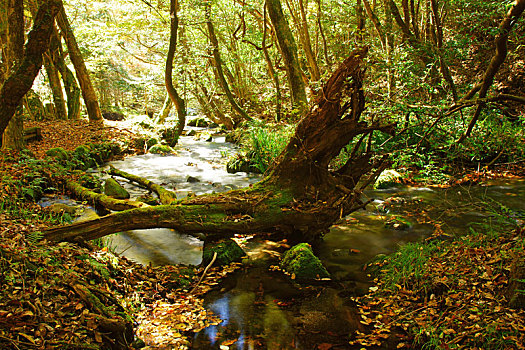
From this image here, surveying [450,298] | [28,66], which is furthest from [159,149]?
[450,298]

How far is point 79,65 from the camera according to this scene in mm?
13766

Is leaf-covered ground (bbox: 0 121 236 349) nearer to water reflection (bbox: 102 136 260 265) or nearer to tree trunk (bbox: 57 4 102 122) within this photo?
water reflection (bbox: 102 136 260 265)

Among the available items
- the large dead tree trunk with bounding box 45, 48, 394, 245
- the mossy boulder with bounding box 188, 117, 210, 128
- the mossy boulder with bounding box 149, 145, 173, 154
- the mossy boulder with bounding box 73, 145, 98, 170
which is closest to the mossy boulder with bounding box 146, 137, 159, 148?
the mossy boulder with bounding box 149, 145, 173, 154

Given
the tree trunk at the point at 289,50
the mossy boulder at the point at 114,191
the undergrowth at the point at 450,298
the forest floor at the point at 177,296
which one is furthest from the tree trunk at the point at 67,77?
the undergrowth at the point at 450,298

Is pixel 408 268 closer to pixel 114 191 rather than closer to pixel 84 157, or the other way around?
pixel 114 191

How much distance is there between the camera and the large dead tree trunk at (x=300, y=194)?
177 inches

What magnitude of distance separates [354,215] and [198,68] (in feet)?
37.5

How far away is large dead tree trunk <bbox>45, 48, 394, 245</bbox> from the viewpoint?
449 centimetres

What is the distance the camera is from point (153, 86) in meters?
18.3

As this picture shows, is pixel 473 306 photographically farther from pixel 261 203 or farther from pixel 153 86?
pixel 153 86

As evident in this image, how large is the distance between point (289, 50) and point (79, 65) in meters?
9.79

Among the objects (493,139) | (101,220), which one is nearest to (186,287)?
(101,220)

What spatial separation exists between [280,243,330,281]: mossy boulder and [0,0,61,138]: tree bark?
12.9 feet

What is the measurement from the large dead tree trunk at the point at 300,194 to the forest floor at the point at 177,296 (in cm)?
64
